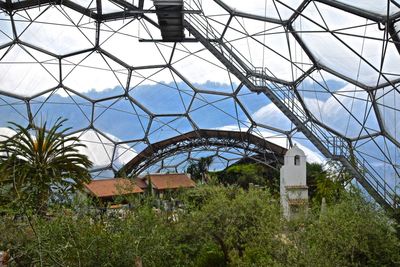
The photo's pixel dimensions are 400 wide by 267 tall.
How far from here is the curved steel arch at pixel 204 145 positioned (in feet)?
120

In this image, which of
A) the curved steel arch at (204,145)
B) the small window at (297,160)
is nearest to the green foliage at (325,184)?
the small window at (297,160)

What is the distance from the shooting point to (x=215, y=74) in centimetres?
2938

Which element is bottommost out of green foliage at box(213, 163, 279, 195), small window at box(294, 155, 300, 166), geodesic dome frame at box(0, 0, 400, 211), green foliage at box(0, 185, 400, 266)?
green foliage at box(0, 185, 400, 266)

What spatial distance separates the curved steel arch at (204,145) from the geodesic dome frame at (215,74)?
1.06 m

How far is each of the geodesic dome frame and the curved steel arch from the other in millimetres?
1064

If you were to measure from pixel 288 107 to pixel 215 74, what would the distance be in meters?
8.66

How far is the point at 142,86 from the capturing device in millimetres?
31266

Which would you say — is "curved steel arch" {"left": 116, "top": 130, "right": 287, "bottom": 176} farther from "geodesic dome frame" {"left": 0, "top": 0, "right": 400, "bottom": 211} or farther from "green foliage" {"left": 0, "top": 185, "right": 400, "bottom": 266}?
"green foliage" {"left": 0, "top": 185, "right": 400, "bottom": 266}

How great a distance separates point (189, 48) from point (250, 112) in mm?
6930

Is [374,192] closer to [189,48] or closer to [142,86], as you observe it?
[189,48]

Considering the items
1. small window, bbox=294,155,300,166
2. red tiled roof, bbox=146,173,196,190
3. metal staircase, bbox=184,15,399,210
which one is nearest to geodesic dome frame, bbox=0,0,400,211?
metal staircase, bbox=184,15,399,210

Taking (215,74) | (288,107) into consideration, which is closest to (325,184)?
(288,107)

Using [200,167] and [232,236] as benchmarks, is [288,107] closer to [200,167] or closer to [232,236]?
[232,236]

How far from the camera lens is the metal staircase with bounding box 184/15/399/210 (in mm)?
20219
